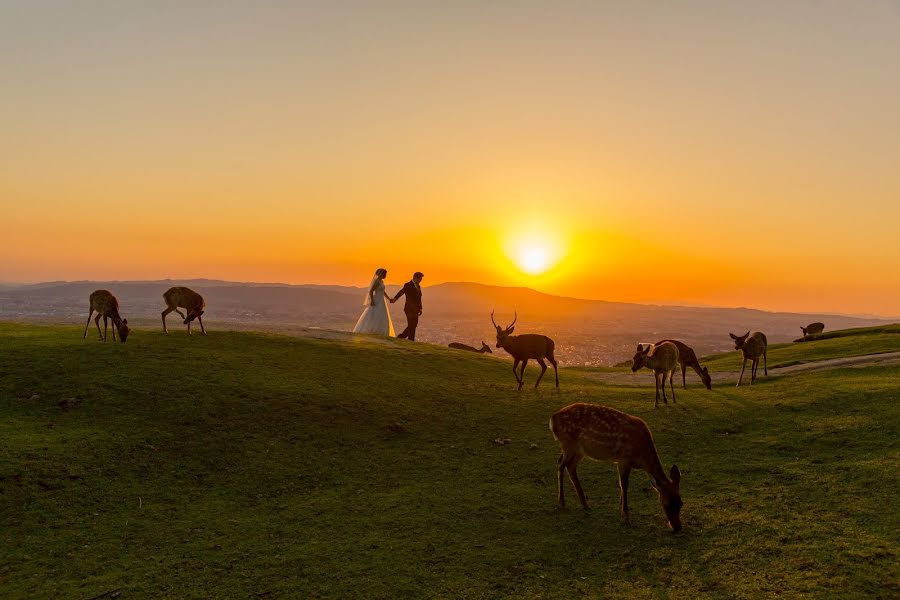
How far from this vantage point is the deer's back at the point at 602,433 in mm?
11203

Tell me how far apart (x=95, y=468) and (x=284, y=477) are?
4422mm

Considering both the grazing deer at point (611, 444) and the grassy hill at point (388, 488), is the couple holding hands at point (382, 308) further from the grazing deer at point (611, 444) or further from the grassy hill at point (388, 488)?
the grazing deer at point (611, 444)

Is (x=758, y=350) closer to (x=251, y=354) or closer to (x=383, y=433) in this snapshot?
(x=383, y=433)

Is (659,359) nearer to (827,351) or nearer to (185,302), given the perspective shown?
(827,351)

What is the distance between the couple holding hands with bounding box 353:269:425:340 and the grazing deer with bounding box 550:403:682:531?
25.4 m

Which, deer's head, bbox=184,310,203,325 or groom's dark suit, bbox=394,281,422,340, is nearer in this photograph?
deer's head, bbox=184,310,203,325

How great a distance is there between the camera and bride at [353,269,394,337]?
3778 centimetres

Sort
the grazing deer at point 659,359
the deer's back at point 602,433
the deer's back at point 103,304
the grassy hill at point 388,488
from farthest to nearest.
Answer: the deer's back at point 103,304, the grazing deer at point 659,359, the deer's back at point 602,433, the grassy hill at point 388,488

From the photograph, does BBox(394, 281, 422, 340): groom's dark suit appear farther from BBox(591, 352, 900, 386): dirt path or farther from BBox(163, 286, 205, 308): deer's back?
BBox(163, 286, 205, 308): deer's back

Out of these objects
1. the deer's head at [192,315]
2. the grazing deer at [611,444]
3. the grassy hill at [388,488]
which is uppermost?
the deer's head at [192,315]

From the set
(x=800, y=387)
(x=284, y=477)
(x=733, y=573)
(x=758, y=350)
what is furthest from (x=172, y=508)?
(x=758, y=350)

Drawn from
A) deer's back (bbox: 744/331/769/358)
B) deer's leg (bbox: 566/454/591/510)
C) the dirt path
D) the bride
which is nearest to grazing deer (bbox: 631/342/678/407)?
deer's back (bbox: 744/331/769/358)

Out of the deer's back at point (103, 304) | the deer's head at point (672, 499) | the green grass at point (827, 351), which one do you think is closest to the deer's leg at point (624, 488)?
the deer's head at point (672, 499)

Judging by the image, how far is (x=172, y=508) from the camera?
1175 centimetres
